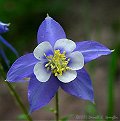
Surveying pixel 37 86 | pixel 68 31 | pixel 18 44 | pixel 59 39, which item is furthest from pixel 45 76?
pixel 68 31

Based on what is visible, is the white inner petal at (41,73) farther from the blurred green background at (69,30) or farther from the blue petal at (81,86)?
the blurred green background at (69,30)

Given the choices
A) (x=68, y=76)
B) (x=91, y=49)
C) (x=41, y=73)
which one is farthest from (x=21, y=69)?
(x=91, y=49)

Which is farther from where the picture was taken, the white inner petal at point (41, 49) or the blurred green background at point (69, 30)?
the blurred green background at point (69, 30)

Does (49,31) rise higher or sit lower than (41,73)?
higher

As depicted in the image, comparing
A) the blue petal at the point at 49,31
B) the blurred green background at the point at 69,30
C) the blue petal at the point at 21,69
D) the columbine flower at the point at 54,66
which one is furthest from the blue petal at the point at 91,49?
the blurred green background at the point at 69,30

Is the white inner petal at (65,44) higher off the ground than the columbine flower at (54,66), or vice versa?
the white inner petal at (65,44)

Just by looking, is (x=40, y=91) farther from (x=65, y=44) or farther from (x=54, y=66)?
(x=65, y=44)

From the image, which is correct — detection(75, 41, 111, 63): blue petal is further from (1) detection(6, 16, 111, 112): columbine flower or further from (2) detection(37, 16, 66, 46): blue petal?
(2) detection(37, 16, 66, 46): blue petal
